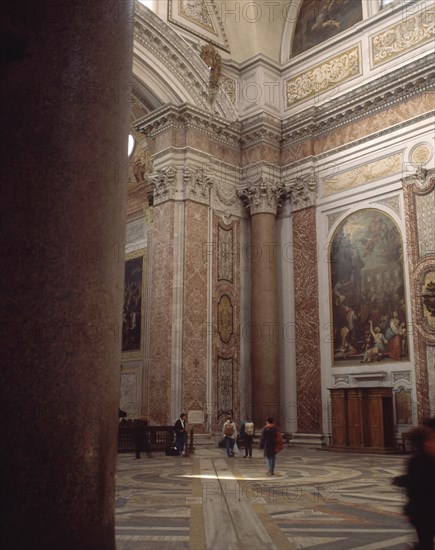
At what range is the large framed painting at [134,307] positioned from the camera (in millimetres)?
20453

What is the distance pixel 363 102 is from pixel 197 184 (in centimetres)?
526

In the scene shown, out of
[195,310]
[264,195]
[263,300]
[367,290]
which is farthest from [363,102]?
[195,310]

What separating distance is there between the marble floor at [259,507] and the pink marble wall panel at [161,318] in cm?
452

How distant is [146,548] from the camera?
4352 millimetres

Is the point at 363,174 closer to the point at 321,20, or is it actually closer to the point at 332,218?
the point at 332,218

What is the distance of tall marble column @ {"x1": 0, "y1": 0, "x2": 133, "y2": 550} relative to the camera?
2033 millimetres

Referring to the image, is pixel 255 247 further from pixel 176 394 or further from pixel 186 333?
pixel 176 394

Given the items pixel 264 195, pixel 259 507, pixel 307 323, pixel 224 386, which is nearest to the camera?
pixel 259 507

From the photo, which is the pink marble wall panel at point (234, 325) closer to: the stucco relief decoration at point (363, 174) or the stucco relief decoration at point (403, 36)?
the stucco relief decoration at point (363, 174)

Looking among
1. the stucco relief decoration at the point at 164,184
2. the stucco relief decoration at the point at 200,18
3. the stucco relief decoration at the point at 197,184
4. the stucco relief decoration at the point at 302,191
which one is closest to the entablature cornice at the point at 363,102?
the stucco relief decoration at the point at 302,191

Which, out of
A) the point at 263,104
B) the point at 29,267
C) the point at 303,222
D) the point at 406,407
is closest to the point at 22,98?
the point at 29,267

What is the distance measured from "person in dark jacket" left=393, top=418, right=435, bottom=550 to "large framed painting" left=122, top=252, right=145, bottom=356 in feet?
55.4

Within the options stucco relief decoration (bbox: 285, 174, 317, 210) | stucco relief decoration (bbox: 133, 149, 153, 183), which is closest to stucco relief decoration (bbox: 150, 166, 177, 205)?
stucco relief decoration (bbox: 133, 149, 153, 183)

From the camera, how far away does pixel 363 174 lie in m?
17.1
